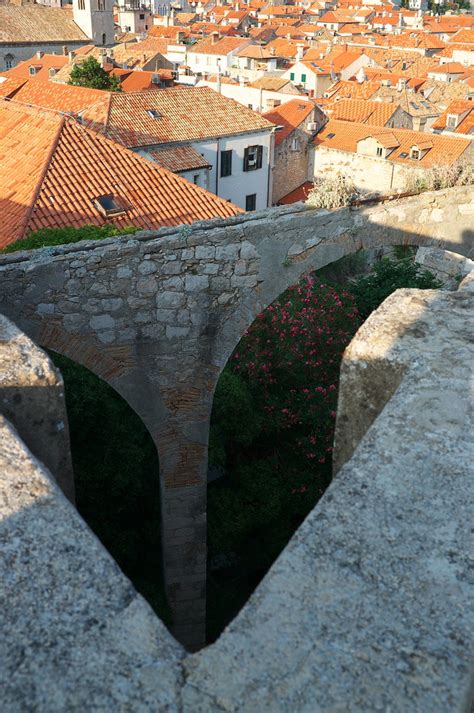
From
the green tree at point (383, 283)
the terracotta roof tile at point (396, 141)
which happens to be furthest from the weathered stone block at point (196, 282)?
the terracotta roof tile at point (396, 141)

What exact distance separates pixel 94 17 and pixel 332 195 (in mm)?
47119

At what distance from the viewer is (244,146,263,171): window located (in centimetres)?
2235

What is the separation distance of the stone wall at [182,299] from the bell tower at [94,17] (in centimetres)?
4637

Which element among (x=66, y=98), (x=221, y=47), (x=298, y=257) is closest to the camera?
(x=298, y=257)

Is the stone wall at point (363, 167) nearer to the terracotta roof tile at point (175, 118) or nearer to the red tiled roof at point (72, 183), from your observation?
the terracotta roof tile at point (175, 118)

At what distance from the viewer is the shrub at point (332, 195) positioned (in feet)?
22.0

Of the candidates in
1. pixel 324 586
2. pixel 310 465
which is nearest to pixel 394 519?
pixel 324 586

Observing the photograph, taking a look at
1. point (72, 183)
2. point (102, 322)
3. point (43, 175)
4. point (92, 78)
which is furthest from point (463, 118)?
point (102, 322)

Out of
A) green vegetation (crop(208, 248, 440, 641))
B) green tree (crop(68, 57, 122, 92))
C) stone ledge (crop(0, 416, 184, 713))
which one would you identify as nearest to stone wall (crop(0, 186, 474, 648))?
green vegetation (crop(208, 248, 440, 641))

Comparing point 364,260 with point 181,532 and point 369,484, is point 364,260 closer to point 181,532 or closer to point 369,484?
point 181,532

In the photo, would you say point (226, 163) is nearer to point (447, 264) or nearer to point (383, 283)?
point (383, 283)

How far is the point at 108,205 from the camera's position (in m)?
12.8

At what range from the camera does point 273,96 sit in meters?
32.8

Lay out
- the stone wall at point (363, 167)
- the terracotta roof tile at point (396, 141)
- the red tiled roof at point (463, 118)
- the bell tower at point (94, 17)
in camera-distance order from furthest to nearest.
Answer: the bell tower at point (94, 17) < the red tiled roof at point (463, 118) < the stone wall at point (363, 167) < the terracotta roof tile at point (396, 141)
